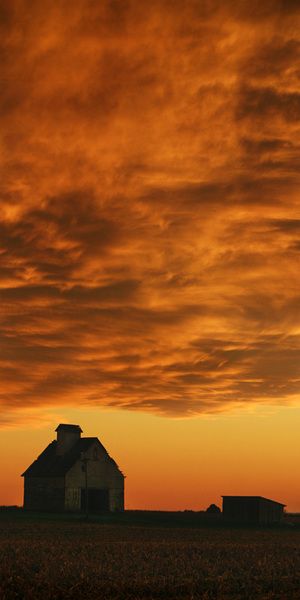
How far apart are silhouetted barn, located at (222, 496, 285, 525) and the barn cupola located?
A: 18555 mm

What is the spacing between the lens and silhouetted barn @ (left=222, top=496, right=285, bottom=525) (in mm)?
94250

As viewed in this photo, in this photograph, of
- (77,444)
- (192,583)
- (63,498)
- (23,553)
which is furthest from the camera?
(77,444)

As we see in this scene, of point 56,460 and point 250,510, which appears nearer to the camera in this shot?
point 250,510

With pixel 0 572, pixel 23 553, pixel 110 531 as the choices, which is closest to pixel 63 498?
pixel 110 531

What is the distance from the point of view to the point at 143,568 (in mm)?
34000

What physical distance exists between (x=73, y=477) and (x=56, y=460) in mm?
3999

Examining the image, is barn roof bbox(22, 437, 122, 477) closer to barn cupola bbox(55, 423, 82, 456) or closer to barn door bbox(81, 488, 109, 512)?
barn cupola bbox(55, 423, 82, 456)

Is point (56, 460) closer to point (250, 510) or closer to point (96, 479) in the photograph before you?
point (96, 479)

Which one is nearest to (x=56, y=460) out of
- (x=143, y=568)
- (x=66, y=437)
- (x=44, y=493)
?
(x=66, y=437)

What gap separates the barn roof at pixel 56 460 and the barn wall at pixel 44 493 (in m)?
0.67

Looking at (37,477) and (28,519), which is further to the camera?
(37,477)

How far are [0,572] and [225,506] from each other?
6844 cm

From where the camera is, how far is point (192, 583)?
96.7ft

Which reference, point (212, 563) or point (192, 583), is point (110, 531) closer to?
point (212, 563)
